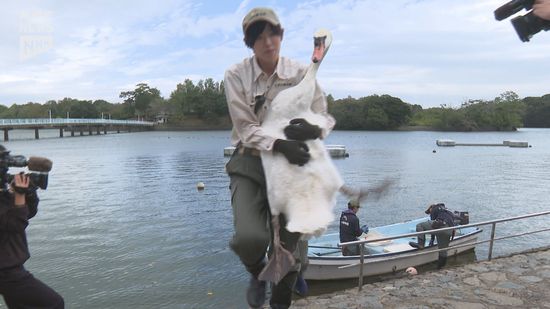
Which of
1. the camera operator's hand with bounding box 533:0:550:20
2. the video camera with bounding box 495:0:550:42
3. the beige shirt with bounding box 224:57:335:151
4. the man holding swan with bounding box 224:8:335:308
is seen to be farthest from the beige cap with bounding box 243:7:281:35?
the camera operator's hand with bounding box 533:0:550:20

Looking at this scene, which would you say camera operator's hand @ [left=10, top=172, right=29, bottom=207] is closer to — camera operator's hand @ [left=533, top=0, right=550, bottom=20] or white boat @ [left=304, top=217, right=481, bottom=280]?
camera operator's hand @ [left=533, top=0, right=550, bottom=20]

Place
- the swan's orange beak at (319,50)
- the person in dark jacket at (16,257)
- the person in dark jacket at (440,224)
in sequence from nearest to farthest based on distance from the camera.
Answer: the swan's orange beak at (319,50) < the person in dark jacket at (16,257) < the person in dark jacket at (440,224)

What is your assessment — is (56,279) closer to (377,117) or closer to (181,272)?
(181,272)

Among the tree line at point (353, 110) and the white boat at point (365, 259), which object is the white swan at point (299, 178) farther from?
the tree line at point (353, 110)

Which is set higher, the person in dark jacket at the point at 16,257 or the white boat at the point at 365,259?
the person in dark jacket at the point at 16,257

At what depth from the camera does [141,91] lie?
15325 cm

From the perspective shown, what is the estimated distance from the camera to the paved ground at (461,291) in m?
5.40

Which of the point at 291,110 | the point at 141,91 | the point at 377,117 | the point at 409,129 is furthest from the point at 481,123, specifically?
the point at 291,110

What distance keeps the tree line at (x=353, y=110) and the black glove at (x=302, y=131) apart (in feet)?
337

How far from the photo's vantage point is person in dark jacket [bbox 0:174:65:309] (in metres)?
3.73

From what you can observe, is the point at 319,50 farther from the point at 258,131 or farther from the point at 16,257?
the point at 16,257

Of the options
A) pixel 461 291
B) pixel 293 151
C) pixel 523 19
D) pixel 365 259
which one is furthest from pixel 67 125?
pixel 523 19

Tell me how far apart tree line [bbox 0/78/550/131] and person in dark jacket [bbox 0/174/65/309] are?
10190 centimetres

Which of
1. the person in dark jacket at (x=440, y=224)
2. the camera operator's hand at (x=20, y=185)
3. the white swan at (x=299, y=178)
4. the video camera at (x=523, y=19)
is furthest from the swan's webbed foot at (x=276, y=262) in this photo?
the person in dark jacket at (x=440, y=224)
